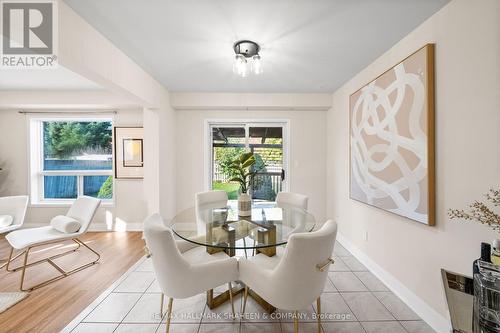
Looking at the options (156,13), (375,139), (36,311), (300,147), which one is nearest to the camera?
(156,13)

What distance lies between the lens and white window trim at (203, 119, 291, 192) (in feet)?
12.3

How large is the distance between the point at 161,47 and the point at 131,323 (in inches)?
101

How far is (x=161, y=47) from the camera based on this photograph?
2104 millimetres

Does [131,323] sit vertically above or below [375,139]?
below

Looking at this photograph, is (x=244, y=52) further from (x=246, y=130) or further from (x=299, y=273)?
(x=299, y=273)

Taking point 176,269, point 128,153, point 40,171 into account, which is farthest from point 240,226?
point 40,171

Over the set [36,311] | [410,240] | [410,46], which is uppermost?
[410,46]

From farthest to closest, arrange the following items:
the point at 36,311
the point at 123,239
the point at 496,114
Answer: the point at 123,239, the point at 36,311, the point at 496,114

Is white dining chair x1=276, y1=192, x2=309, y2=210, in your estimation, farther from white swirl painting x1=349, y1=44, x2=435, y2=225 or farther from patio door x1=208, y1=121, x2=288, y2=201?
patio door x1=208, y1=121, x2=288, y2=201

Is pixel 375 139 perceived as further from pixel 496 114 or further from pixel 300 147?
pixel 300 147

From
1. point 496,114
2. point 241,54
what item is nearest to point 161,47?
point 241,54

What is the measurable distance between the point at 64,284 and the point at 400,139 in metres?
3.75

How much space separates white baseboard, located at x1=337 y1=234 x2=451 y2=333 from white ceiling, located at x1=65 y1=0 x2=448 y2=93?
2.38 m

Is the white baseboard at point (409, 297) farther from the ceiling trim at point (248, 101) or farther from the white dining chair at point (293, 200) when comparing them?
the ceiling trim at point (248, 101)
